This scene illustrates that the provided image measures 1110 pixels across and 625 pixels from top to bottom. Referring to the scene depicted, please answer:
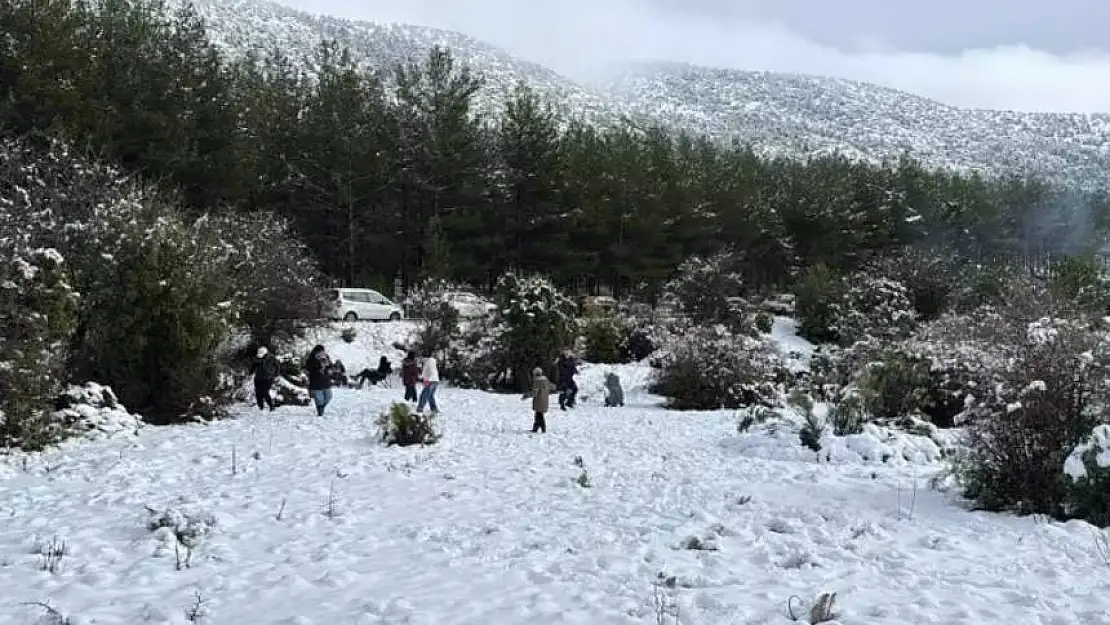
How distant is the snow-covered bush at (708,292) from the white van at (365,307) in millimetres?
12497

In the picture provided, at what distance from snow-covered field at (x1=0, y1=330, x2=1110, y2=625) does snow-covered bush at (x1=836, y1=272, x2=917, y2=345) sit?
20.5 m

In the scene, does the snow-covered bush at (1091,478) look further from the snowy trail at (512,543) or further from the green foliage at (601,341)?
the green foliage at (601,341)

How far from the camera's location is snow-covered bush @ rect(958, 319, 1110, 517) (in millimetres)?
9062

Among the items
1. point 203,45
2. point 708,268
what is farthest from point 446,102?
point 708,268

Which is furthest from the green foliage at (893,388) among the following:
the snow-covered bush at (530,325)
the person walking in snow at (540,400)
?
the snow-covered bush at (530,325)

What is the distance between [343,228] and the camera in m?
42.0

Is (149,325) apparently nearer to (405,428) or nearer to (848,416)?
(405,428)

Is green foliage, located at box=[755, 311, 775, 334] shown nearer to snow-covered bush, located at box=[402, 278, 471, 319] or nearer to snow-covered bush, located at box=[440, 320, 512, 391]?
snow-covered bush, located at box=[402, 278, 471, 319]

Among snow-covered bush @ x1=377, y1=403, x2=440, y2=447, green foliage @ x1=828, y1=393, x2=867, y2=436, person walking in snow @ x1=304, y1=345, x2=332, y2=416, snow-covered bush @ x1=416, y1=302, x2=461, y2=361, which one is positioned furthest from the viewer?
snow-covered bush @ x1=416, y1=302, x2=461, y2=361

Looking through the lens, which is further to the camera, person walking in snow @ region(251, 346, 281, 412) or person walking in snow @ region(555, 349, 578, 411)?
person walking in snow @ region(555, 349, 578, 411)

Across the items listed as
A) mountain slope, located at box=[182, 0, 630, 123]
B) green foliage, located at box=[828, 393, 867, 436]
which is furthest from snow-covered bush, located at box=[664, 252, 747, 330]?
mountain slope, located at box=[182, 0, 630, 123]

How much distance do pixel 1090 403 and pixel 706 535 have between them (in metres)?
4.79

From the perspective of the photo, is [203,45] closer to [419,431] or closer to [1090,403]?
[419,431]

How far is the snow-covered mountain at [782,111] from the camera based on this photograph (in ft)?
429
